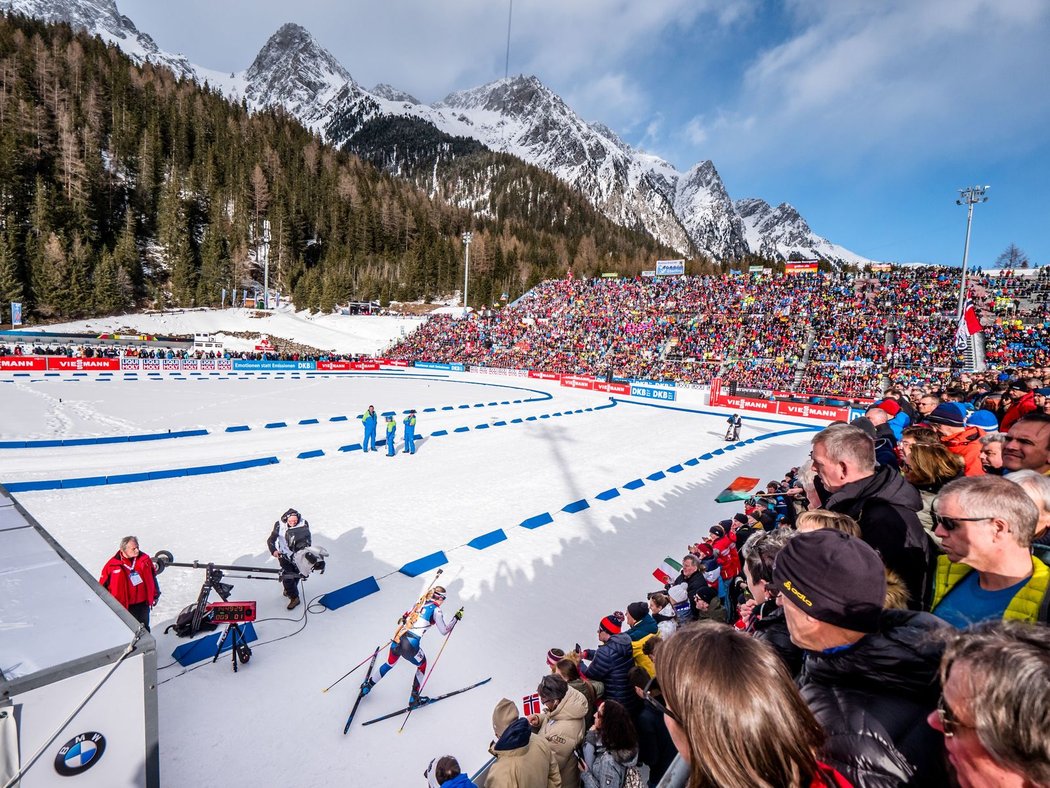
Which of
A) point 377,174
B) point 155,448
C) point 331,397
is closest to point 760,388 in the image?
point 331,397

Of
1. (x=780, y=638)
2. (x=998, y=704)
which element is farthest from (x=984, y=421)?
(x=998, y=704)

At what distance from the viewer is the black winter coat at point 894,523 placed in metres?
2.84

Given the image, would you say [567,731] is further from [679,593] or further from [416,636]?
[679,593]

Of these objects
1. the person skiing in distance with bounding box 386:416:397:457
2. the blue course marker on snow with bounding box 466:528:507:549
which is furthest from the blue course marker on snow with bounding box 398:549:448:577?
the person skiing in distance with bounding box 386:416:397:457

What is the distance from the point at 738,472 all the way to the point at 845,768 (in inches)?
513

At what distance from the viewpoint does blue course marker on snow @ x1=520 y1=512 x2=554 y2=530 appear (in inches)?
339

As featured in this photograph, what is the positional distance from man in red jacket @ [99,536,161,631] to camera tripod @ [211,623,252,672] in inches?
29.0

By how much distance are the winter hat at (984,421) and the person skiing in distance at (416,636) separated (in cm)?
616

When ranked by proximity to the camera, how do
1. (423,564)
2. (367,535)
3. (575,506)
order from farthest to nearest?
(575,506)
(367,535)
(423,564)

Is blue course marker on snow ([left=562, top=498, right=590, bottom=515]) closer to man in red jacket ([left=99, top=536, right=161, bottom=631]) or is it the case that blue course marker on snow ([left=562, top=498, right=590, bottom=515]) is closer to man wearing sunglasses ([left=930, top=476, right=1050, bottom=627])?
man in red jacket ([left=99, top=536, right=161, bottom=631])

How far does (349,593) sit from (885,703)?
5893mm

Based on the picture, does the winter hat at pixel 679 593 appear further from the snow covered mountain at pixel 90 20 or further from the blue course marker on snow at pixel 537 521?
the snow covered mountain at pixel 90 20

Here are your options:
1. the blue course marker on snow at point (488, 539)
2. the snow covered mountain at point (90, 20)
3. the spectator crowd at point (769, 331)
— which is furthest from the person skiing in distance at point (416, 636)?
the snow covered mountain at point (90, 20)

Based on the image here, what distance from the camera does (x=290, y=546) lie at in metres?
5.64
